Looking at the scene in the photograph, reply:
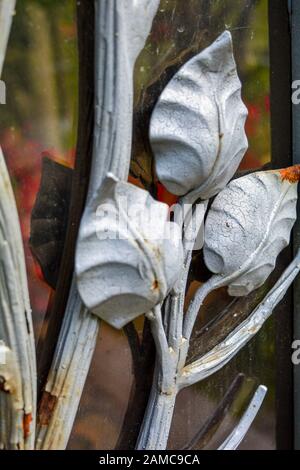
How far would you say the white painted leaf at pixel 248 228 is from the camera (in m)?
0.78

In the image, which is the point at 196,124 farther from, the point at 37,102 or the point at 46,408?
the point at 46,408

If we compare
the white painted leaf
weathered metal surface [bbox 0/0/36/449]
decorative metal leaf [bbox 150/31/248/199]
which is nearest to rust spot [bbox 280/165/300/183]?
the white painted leaf

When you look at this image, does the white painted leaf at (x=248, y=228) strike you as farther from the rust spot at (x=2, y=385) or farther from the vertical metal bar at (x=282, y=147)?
the rust spot at (x=2, y=385)

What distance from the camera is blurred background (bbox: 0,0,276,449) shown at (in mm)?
651

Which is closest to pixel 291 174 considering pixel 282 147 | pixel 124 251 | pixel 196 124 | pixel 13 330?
pixel 282 147

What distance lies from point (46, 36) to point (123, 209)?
0.20 metres

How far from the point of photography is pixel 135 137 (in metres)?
0.72

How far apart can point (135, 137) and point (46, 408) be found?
0.33 m

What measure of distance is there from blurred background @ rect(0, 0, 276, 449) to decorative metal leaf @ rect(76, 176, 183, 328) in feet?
0.23

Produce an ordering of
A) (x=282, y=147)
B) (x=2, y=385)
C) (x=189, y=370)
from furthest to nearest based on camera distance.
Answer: (x=282, y=147) < (x=189, y=370) < (x=2, y=385)

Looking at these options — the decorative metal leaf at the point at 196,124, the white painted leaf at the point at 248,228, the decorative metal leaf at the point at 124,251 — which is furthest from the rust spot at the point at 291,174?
the decorative metal leaf at the point at 124,251

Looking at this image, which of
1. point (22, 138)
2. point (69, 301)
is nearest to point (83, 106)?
point (22, 138)

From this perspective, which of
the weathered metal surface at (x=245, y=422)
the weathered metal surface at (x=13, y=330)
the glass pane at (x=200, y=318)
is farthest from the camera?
the weathered metal surface at (x=245, y=422)

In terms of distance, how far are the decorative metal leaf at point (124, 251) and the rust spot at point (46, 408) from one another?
112 millimetres
